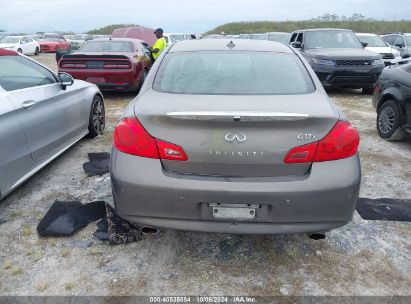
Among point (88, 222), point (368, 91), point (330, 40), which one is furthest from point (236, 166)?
point (330, 40)

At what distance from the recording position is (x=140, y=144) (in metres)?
2.52

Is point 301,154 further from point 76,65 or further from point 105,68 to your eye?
point 76,65

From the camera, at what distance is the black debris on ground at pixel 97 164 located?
4535mm

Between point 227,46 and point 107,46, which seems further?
point 107,46

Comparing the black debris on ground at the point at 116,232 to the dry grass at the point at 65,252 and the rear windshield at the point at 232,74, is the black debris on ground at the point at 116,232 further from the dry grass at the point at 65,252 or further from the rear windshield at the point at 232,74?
the rear windshield at the point at 232,74

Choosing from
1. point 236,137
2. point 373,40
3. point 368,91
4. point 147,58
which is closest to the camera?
point 236,137

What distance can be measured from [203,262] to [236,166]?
0.91m

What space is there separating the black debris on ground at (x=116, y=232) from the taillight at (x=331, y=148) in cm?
151

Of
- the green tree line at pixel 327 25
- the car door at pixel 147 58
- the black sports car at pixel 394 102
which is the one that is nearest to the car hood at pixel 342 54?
the black sports car at pixel 394 102

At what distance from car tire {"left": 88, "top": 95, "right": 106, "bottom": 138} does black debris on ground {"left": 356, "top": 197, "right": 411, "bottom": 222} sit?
3.91 m

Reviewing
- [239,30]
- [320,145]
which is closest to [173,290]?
[320,145]

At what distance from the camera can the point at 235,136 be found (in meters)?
2.38

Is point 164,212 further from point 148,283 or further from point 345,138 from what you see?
point 345,138

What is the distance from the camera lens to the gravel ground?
8.53 ft
